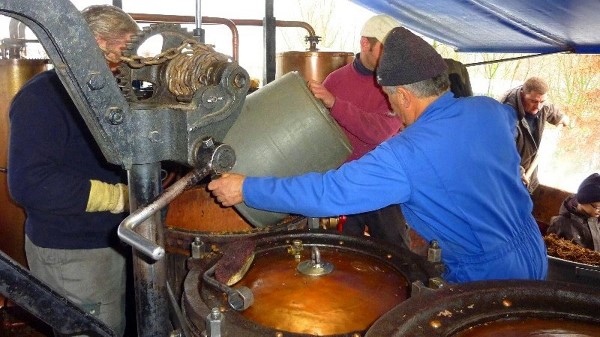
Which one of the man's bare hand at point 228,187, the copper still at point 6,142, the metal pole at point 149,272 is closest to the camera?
the metal pole at point 149,272

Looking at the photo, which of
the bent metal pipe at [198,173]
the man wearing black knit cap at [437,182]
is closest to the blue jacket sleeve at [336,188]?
the man wearing black knit cap at [437,182]

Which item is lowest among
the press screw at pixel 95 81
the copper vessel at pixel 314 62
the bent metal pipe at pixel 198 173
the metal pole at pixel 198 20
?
the copper vessel at pixel 314 62

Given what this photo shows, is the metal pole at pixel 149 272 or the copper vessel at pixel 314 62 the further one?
the copper vessel at pixel 314 62

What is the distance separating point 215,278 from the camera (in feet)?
4.80

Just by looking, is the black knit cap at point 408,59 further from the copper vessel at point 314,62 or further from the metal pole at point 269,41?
the metal pole at point 269,41

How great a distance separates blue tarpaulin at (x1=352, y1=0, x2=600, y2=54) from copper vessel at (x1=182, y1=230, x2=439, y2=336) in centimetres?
222

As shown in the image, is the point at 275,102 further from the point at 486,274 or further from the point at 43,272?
the point at 43,272

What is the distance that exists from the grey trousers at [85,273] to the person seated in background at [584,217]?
3.63 metres

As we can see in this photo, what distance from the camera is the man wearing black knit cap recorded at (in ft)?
5.57

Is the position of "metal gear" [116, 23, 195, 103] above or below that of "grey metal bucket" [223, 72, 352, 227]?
above

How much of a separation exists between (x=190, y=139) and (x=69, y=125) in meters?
1.22

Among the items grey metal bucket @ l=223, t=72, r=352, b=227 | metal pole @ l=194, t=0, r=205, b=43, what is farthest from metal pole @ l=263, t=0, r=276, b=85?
metal pole @ l=194, t=0, r=205, b=43

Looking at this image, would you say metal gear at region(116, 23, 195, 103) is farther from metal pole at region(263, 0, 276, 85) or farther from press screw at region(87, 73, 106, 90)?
metal pole at region(263, 0, 276, 85)

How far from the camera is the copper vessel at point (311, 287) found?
1315mm
